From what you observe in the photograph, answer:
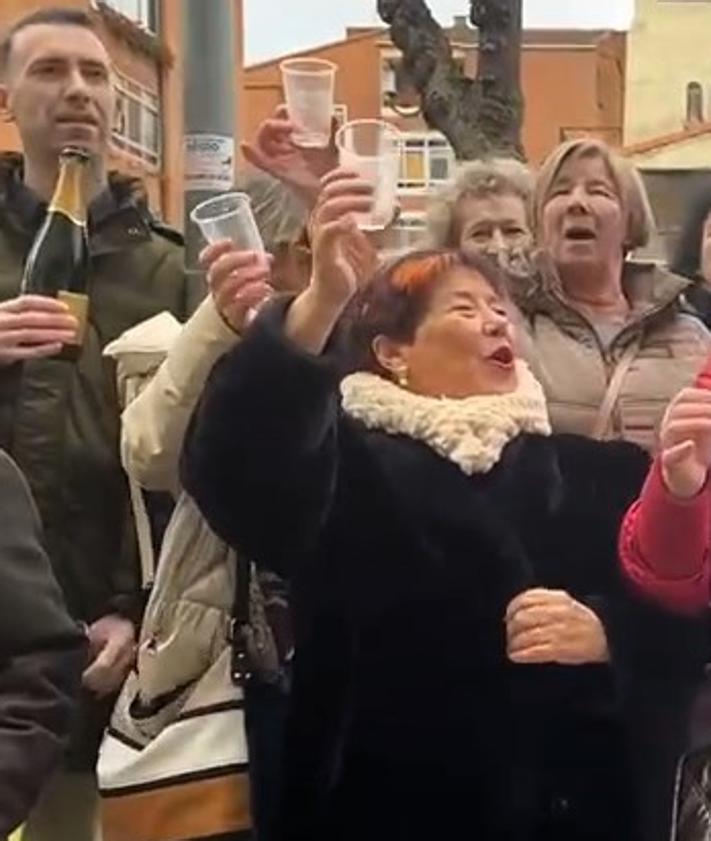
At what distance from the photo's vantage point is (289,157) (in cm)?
301

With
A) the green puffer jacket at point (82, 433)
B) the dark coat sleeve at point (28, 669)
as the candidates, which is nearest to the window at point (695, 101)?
the green puffer jacket at point (82, 433)

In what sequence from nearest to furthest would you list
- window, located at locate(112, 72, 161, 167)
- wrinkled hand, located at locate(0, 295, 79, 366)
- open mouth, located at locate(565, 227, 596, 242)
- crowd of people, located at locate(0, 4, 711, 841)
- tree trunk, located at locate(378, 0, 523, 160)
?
crowd of people, located at locate(0, 4, 711, 841), wrinkled hand, located at locate(0, 295, 79, 366), open mouth, located at locate(565, 227, 596, 242), tree trunk, located at locate(378, 0, 523, 160), window, located at locate(112, 72, 161, 167)

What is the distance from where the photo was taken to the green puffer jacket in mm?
3258

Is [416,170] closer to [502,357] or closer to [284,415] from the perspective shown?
[502,357]

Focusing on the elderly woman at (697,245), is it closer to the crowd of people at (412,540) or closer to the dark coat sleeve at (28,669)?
the crowd of people at (412,540)

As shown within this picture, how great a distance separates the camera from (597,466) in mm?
Answer: 2908

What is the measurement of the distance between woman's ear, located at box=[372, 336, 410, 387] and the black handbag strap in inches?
14.4

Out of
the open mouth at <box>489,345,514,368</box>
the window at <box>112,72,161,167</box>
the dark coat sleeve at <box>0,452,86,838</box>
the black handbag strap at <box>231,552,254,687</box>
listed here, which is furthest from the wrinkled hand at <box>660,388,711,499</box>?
the window at <box>112,72,161,167</box>

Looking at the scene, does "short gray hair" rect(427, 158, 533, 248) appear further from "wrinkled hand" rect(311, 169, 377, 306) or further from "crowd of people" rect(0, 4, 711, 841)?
"wrinkled hand" rect(311, 169, 377, 306)

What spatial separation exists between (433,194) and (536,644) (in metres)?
1.36

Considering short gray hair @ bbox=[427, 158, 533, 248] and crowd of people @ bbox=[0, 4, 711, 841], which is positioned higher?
short gray hair @ bbox=[427, 158, 533, 248]

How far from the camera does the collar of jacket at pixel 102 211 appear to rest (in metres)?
3.39

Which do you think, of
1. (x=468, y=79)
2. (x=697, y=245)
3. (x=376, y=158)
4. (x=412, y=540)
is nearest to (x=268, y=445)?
(x=412, y=540)

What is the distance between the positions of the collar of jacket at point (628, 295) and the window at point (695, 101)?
31964 mm
